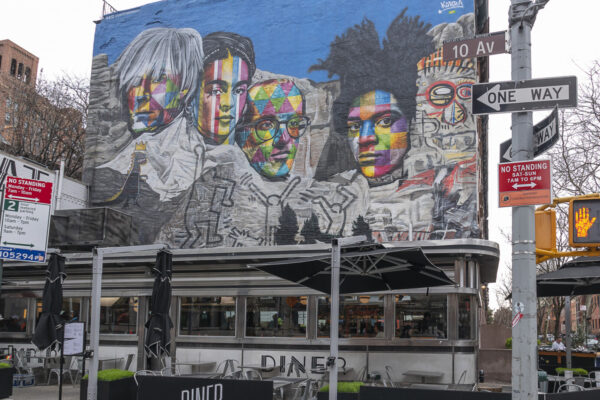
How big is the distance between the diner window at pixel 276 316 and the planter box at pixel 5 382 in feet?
19.3

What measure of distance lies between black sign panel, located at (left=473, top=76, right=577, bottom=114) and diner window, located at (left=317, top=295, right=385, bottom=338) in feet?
30.3

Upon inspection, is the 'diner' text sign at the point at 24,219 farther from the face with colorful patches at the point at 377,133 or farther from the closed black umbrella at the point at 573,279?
the closed black umbrella at the point at 573,279

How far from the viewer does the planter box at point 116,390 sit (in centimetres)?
1152

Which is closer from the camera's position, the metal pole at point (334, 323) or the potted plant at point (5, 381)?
the metal pole at point (334, 323)

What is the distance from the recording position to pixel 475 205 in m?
16.9

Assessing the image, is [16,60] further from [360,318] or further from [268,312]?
[360,318]

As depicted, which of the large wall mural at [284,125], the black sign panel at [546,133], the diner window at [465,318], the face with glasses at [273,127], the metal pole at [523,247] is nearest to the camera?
the metal pole at [523,247]

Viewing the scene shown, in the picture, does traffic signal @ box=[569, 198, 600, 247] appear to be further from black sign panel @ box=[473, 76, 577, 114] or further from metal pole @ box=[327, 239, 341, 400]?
metal pole @ box=[327, 239, 341, 400]

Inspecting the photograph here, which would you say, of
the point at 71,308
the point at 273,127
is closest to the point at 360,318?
the point at 273,127

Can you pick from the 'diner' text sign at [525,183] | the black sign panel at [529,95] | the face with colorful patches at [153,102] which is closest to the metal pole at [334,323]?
the 'diner' text sign at [525,183]

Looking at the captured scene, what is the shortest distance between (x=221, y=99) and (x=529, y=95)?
49.7ft

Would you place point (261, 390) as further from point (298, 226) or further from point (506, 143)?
point (298, 226)

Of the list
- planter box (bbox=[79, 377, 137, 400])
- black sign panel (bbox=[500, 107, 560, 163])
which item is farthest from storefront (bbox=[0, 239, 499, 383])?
black sign panel (bbox=[500, 107, 560, 163])

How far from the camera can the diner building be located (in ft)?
51.0
